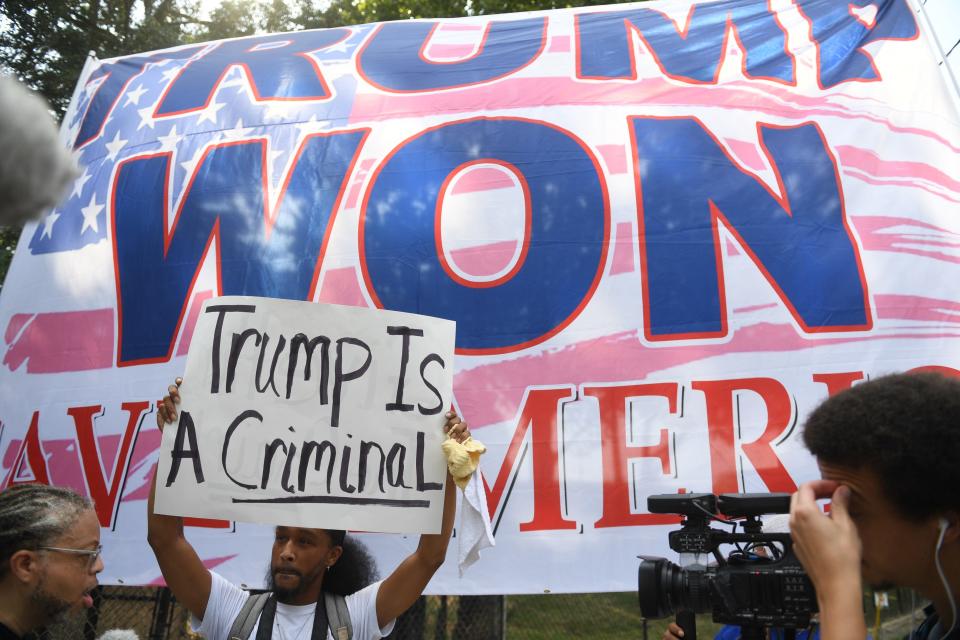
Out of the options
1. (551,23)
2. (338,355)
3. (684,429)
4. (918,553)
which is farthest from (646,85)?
(918,553)

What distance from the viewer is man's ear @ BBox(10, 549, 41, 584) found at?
2121 millimetres

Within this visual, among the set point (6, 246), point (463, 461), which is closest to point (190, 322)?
point (463, 461)

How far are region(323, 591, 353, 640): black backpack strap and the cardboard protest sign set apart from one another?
0.30m

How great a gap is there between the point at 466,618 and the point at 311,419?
319 centimetres

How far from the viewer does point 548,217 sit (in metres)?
4.11

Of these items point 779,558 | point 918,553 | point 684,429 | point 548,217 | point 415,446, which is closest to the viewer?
point 918,553

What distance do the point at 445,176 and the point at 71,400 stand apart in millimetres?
2250

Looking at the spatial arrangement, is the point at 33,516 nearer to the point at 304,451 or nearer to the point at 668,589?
the point at 304,451

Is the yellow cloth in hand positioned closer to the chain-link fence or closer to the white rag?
the white rag

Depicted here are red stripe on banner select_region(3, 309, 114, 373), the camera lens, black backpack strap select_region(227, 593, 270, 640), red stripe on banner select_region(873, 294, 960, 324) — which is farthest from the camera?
red stripe on banner select_region(3, 309, 114, 373)

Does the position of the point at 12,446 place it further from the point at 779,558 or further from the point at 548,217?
the point at 779,558

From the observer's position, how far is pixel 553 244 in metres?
4.05

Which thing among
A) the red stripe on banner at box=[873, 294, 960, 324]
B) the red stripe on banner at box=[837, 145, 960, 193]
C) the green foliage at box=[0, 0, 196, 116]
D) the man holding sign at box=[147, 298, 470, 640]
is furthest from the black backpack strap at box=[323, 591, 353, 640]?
the green foliage at box=[0, 0, 196, 116]

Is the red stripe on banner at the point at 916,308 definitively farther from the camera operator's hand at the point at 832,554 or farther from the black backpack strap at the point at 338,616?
the black backpack strap at the point at 338,616
